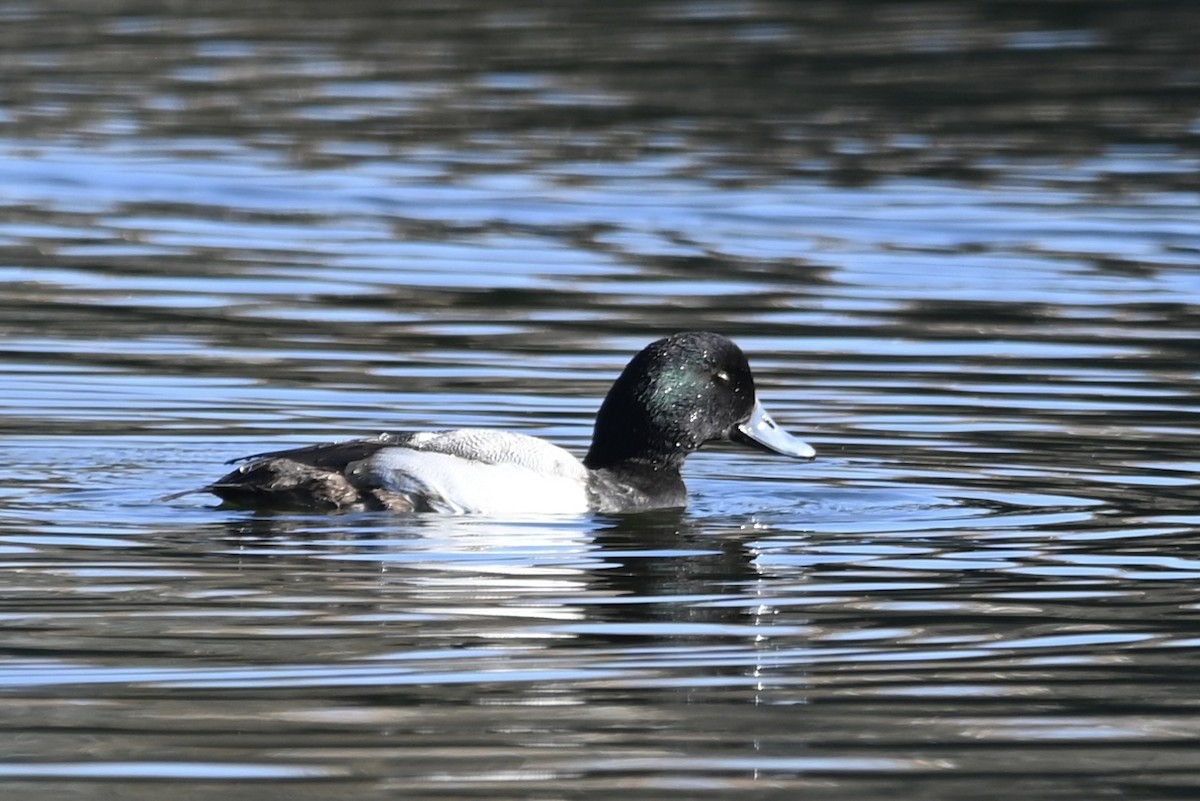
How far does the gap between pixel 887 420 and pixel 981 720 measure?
507cm

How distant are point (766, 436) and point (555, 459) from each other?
1.17m

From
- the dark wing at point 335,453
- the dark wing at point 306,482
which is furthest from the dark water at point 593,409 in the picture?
the dark wing at point 335,453

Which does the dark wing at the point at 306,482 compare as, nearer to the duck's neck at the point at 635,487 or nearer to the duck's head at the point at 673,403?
the duck's neck at the point at 635,487

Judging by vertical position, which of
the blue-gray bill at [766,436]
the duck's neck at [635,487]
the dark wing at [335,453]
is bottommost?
the duck's neck at [635,487]

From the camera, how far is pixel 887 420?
38.8ft

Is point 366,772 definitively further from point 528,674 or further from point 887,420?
point 887,420

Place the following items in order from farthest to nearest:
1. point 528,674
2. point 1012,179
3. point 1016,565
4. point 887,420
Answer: point 1012,179, point 887,420, point 1016,565, point 528,674

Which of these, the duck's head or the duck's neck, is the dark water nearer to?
the duck's neck

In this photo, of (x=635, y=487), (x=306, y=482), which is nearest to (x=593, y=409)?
(x=635, y=487)

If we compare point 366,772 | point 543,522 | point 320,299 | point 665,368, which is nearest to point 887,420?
point 665,368

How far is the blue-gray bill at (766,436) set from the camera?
10.7 meters

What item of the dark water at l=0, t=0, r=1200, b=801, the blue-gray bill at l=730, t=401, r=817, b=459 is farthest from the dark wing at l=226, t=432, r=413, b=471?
the blue-gray bill at l=730, t=401, r=817, b=459

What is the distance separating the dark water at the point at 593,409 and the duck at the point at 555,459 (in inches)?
6.4

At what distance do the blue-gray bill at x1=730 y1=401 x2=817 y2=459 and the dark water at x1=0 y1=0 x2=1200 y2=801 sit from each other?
0.19 metres
